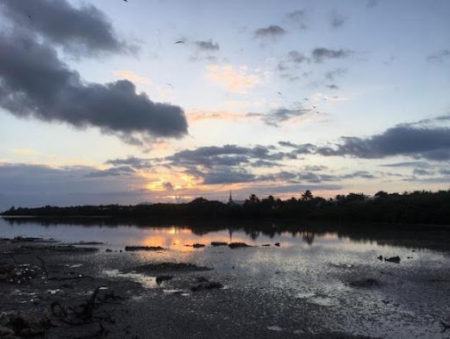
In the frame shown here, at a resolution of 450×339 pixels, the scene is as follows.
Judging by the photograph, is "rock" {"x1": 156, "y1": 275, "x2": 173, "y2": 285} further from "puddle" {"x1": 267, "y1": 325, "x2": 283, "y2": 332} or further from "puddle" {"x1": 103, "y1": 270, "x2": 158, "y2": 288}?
"puddle" {"x1": 267, "y1": 325, "x2": 283, "y2": 332}

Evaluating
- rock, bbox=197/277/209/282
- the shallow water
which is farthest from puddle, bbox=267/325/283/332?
rock, bbox=197/277/209/282

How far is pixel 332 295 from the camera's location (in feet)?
77.4

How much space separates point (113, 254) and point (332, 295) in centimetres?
2626

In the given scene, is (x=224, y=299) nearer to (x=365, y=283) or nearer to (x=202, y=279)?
(x=202, y=279)

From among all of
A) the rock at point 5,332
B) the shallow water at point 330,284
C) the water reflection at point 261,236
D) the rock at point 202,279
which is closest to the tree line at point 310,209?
the water reflection at point 261,236

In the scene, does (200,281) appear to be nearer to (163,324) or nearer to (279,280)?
(279,280)

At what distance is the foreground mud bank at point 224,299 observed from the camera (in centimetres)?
1714

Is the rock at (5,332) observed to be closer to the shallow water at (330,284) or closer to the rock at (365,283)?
the shallow water at (330,284)

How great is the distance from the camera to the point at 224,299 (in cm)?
2253

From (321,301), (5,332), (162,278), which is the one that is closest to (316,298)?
(321,301)

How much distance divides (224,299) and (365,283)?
371 inches

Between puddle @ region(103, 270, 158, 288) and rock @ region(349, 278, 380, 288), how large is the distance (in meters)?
11.5

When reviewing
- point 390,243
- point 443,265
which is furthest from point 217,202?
point 443,265

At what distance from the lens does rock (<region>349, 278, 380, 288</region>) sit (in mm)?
26469
